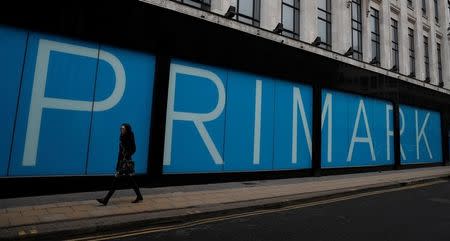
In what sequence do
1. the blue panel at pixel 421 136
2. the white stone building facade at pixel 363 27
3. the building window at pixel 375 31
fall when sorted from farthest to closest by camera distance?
the blue panel at pixel 421 136
the building window at pixel 375 31
the white stone building facade at pixel 363 27

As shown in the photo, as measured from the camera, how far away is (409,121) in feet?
68.3

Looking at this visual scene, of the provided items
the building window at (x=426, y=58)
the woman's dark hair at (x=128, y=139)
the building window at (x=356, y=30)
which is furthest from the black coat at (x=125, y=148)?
the building window at (x=426, y=58)

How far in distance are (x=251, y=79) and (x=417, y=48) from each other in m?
15.5

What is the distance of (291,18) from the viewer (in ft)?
50.1

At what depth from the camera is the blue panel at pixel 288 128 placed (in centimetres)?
1359

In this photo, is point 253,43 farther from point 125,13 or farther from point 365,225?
point 365,225

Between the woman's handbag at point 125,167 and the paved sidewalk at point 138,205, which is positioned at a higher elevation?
the woman's handbag at point 125,167

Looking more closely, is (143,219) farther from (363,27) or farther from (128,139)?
(363,27)

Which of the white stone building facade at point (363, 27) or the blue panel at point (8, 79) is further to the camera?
the white stone building facade at point (363, 27)

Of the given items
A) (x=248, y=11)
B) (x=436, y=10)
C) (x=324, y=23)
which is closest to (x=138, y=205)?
(x=248, y=11)

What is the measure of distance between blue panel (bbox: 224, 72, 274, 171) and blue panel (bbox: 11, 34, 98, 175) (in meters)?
4.74

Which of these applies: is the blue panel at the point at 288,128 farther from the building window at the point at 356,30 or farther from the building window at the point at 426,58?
the building window at the point at 426,58

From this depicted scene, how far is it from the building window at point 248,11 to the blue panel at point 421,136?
1138 centimetres

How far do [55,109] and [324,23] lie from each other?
12744 millimetres
